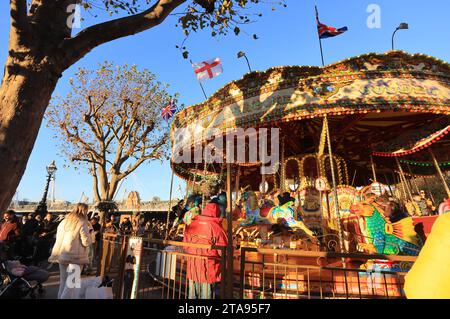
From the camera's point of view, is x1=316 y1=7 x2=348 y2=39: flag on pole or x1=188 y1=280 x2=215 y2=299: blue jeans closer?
x1=188 y1=280 x2=215 y2=299: blue jeans

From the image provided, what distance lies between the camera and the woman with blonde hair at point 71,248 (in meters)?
4.38

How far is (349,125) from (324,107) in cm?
339

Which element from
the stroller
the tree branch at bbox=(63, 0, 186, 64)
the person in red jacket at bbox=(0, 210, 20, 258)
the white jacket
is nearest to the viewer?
the tree branch at bbox=(63, 0, 186, 64)

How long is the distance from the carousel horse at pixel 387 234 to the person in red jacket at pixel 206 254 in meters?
3.85

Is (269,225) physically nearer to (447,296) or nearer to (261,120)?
(261,120)

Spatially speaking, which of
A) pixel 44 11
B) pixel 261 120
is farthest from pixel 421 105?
pixel 44 11

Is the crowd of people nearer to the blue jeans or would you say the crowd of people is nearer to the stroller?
the stroller

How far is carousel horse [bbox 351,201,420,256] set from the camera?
5.70m

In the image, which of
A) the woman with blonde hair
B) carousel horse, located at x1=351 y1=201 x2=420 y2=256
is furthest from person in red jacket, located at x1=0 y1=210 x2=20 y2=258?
carousel horse, located at x1=351 y1=201 x2=420 y2=256

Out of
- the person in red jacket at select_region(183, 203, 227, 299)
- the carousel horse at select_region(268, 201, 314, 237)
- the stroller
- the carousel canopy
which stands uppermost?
the carousel canopy

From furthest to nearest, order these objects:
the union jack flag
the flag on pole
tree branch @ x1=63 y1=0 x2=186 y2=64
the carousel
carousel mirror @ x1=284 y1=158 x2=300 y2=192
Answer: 1. the union jack flag
2. carousel mirror @ x1=284 y1=158 x2=300 y2=192
3. the flag on pole
4. the carousel
5. tree branch @ x1=63 y1=0 x2=186 y2=64

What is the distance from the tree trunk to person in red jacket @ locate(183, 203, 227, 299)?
245 cm

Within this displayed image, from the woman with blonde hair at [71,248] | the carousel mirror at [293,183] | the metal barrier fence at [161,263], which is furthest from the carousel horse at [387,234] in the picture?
the woman with blonde hair at [71,248]

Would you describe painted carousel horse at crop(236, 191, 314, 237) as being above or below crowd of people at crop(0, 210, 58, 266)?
above
